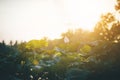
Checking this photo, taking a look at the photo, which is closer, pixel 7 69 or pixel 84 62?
pixel 84 62

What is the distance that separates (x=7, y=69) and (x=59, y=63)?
1.65 metres

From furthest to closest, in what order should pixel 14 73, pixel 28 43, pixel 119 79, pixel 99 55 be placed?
1. pixel 28 43
2. pixel 14 73
3. pixel 99 55
4. pixel 119 79

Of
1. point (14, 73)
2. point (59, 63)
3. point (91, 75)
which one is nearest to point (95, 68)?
point (91, 75)

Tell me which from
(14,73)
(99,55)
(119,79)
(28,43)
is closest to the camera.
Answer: (119,79)

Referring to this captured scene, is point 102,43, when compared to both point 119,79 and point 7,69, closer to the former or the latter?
point 119,79

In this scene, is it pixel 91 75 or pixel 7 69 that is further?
pixel 7 69

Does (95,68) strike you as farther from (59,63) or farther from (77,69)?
(59,63)

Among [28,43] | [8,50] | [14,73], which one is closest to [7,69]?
[14,73]

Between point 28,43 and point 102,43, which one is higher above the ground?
point 28,43

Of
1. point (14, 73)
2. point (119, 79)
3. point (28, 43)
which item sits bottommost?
point (119, 79)

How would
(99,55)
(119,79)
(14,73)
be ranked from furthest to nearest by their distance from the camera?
(14,73) < (99,55) < (119,79)

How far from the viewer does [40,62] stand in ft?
25.8

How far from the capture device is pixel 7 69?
7.64m

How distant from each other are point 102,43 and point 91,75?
3.73 ft
